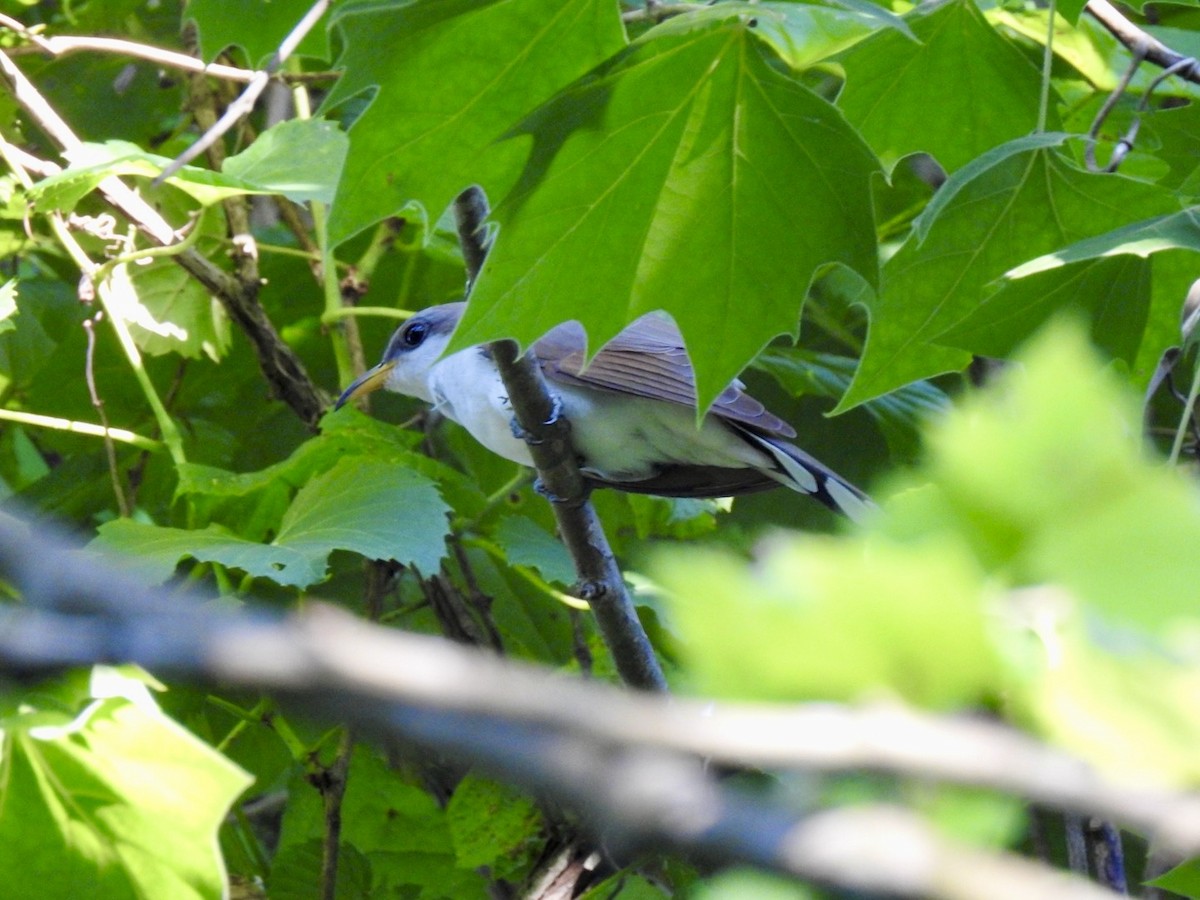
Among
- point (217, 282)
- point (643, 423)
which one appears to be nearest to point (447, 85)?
point (217, 282)

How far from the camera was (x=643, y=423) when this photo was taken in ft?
10.0

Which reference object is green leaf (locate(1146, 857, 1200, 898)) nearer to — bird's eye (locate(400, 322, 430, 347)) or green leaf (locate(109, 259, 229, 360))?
green leaf (locate(109, 259, 229, 360))

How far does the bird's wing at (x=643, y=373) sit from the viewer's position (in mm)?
2852

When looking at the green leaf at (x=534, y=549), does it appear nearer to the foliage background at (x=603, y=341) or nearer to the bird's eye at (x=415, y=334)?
the foliage background at (x=603, y=341)

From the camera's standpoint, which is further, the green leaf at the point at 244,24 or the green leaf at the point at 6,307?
the green leaf at the point at 244,24

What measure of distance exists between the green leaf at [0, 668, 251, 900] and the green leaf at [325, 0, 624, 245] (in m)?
0.83

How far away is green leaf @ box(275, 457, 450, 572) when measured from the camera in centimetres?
213

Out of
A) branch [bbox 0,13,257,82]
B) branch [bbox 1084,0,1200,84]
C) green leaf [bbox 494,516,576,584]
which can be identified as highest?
branch [bbox 0,13,257,82]

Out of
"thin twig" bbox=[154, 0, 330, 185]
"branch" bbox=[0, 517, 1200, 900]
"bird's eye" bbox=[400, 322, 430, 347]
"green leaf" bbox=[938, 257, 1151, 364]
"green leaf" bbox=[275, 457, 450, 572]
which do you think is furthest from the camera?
"bird's eye" bbox=[400, 322, 430, 347]

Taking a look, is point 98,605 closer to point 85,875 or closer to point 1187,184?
point 85,875

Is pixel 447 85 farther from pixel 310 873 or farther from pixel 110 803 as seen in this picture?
pixel 310 873

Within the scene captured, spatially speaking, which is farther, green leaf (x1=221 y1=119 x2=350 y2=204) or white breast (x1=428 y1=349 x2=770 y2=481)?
white breast (x1=428 y1=349 x2=770 y2=481)

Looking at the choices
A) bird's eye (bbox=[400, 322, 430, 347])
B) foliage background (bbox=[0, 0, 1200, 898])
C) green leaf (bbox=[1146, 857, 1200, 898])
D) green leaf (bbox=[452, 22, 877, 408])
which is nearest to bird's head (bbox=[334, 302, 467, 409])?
bird's eye (bbox=[400, 322, 430, 347])

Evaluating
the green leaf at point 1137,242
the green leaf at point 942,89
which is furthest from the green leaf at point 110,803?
the green leaf at point 942,89
